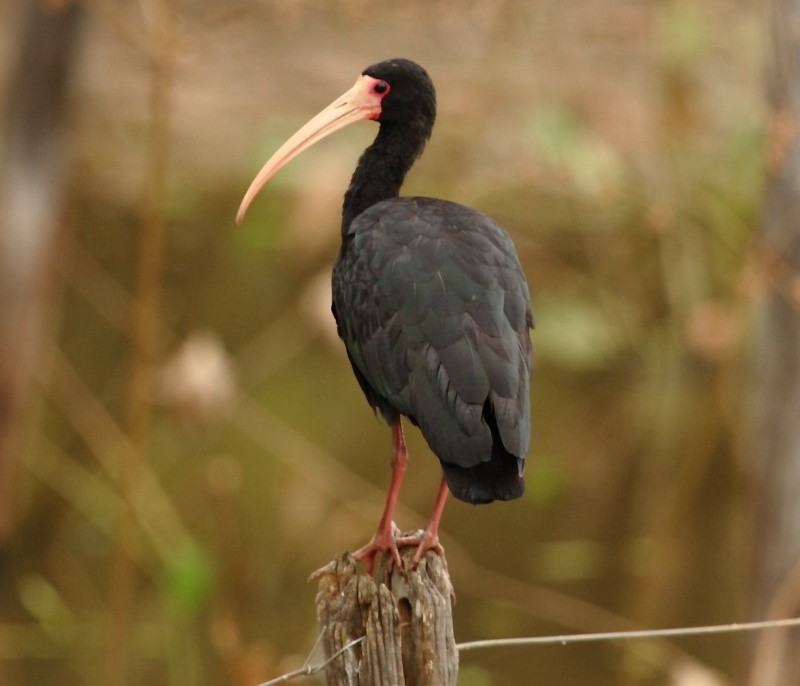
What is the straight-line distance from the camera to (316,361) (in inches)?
342

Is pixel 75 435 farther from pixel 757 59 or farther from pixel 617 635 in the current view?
pixel 617 635

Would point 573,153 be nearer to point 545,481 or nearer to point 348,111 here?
point 545,481

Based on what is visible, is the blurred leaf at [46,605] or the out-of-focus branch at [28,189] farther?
the blurred leaf at [46,605]

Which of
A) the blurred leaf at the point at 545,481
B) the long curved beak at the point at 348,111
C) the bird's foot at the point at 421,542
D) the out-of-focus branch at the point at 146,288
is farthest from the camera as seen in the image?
the blurred leaf at the point at 545,481

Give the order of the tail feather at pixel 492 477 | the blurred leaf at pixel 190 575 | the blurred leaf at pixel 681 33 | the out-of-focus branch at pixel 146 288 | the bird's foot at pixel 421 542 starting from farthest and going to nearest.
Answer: the blurred leaf at pixel 681 33
the blurred leaf at pixel 190 575
the out-of-focus branch at pixel 146 288
the bird's foot at pixel 421 542
the tail feather at pixel 492 477

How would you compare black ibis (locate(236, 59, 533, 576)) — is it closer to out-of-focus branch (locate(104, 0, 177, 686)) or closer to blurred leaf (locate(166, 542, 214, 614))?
out-of-focus branch (locate(104, 0, 177, 686))

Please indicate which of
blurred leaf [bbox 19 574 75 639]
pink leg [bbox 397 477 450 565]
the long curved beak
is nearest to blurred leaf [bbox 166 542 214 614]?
blurred leaf [bbox 19 574 75 639]

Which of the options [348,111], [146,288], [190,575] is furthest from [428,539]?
[190,575]

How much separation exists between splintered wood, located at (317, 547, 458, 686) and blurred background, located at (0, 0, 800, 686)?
304 centimetres

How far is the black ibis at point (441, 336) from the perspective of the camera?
3127mm

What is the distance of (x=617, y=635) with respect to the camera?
304cm

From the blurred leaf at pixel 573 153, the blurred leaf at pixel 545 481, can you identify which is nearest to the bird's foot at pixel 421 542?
the blurred leaf at pixel 573 153

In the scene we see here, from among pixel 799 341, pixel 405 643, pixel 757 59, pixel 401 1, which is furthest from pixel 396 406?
pixel 757 59

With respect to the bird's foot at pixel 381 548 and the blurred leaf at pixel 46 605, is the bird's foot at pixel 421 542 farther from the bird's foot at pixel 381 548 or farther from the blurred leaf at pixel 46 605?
the blurred leaf at pixel 46 605
